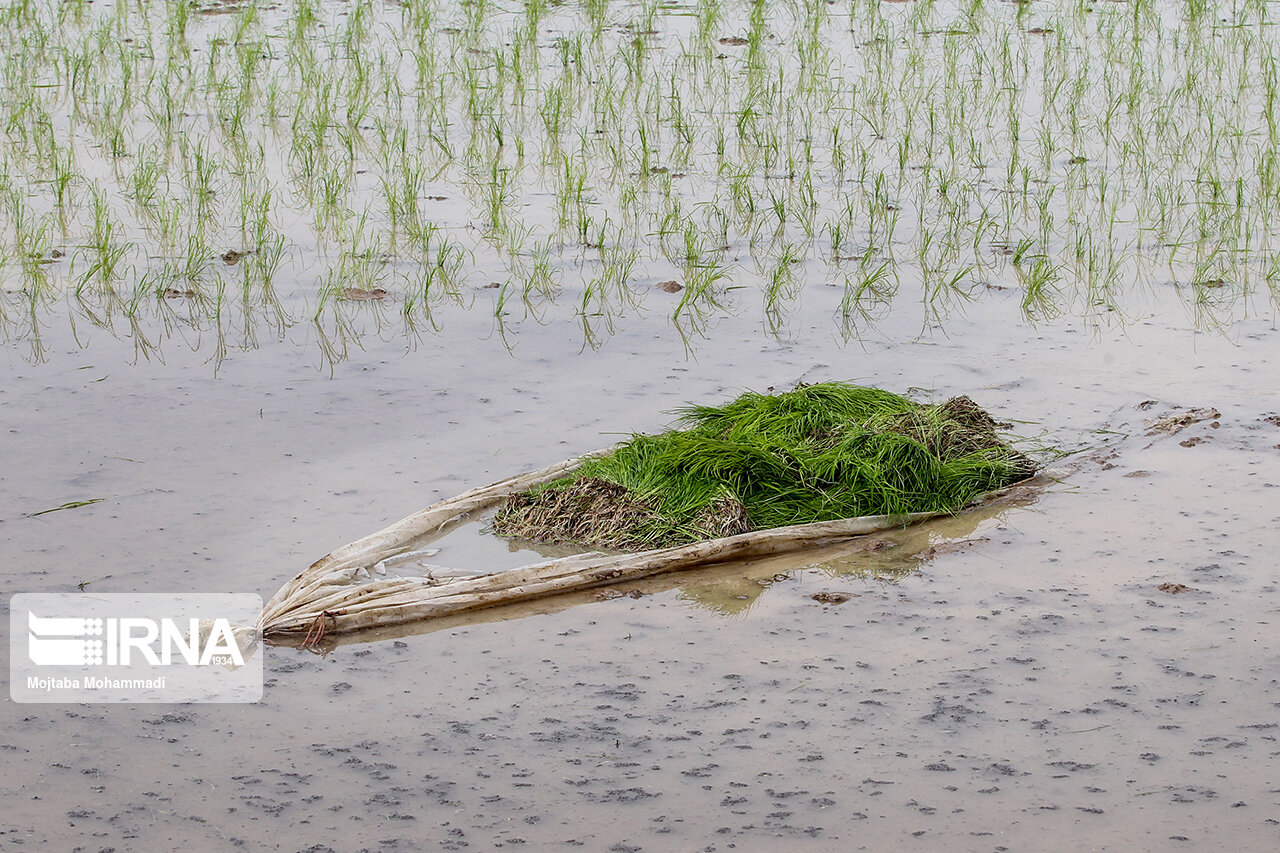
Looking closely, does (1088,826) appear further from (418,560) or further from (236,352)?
(236,352)

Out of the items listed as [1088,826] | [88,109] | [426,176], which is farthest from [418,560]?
[88,109]

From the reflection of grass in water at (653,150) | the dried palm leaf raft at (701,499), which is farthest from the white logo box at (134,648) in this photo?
the reflection of grass in water at (653,150)

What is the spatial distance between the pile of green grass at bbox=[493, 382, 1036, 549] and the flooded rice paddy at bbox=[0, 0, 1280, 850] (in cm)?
17

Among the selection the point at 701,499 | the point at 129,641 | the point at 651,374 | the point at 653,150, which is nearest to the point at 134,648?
the point at 129,641

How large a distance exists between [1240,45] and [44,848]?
9.05m

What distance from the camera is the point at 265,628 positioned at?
3424 millimetres

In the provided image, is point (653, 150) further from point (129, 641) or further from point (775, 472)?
point (129, 641)

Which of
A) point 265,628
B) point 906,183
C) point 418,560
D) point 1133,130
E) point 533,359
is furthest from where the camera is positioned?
point 1133,130

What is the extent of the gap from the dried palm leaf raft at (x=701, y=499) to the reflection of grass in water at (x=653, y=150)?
1.28 m

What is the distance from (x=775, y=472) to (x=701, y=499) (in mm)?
290

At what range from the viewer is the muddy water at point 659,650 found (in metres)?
2.78

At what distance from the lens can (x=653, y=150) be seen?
297 inches

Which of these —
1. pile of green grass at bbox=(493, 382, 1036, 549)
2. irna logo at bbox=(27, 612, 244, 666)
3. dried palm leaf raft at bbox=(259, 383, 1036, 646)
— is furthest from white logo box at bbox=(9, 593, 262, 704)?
pile of green grass at bbox=(493, 382, 1036, 549)

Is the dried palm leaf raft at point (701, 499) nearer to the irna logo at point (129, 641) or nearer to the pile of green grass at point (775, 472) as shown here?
the pile of green grass at point (775, 472)
